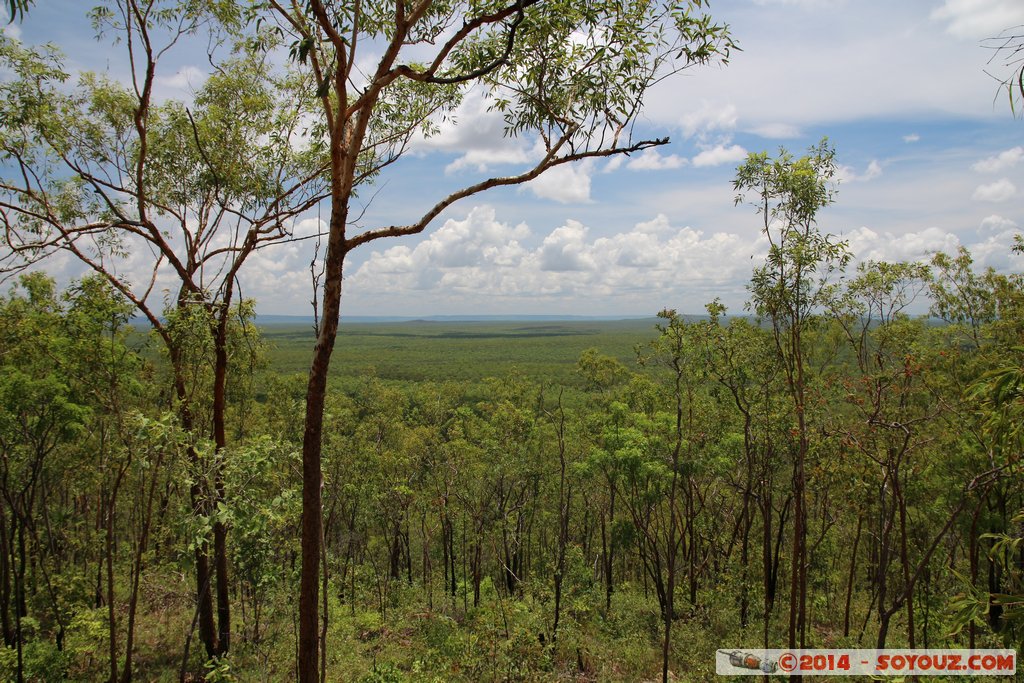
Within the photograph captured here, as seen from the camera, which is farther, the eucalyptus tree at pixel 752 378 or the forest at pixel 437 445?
the eucalyptus tree at pixel 752 378

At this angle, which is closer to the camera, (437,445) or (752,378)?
(752,378)

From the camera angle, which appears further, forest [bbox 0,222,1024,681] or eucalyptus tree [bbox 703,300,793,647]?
eucalyptus tree [bbox 703,300,793,647]

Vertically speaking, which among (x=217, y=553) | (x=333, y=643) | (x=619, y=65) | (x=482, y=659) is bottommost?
(x=333, y=643)

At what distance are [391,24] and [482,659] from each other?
439 inches

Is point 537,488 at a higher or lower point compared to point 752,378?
lower

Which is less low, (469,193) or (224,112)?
(224,112)

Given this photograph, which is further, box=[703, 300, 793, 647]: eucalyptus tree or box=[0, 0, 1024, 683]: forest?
box=[703, 300, 793, 647]: eucalyptus tree

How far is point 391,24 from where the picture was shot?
4781 mm

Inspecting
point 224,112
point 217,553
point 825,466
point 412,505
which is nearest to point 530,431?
point 412,505

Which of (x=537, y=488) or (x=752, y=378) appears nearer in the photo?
(x=752, y=378)

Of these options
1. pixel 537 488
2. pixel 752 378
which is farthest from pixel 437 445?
pixel 752 378

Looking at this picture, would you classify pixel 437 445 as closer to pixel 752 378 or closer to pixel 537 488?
pixel 537 488

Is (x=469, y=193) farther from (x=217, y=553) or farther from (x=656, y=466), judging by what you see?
(x=656, y=466)

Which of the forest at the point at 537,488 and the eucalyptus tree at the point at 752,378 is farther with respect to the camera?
the eucalyptus tree at the point at 752,378
